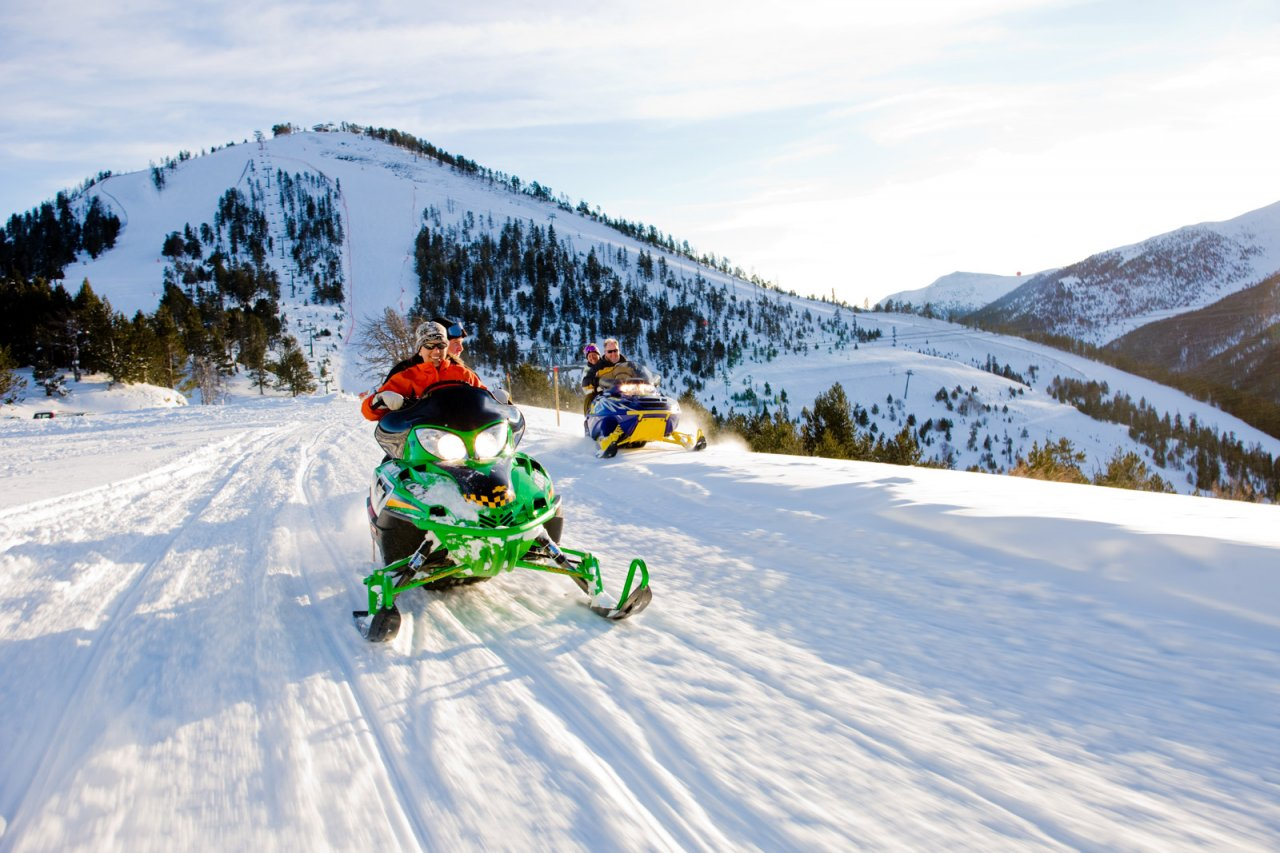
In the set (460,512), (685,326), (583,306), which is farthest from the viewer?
(685,326)

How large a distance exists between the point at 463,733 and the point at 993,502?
4925 millimetres

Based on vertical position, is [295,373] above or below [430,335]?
below

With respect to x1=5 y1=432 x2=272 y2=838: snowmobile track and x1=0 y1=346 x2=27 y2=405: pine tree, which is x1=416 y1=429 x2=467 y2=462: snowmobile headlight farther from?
x1=0 y1=346 x2=27 y2=405: pine tree

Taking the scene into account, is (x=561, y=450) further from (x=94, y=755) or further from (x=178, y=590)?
(x=94, y=755)

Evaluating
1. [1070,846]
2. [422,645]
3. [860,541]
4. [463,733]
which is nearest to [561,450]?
[860,541]

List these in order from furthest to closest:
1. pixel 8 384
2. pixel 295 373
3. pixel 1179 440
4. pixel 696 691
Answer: pixel 1179 440 → pixel 295 373 → pixel 8 384 → pixel 696 691

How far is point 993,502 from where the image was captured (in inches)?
229

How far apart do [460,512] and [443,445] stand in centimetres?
53

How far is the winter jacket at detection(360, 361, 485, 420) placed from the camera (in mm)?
5223

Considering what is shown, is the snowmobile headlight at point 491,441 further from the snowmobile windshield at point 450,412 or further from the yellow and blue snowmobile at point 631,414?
the yellow and blue snowmobile at point 631,414

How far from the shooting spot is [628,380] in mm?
11500

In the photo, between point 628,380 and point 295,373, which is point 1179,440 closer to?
point 628,380

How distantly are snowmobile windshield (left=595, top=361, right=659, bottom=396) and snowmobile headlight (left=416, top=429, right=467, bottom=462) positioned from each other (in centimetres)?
707

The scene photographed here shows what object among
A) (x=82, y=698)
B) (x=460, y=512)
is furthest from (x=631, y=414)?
(x=82, y=698)
